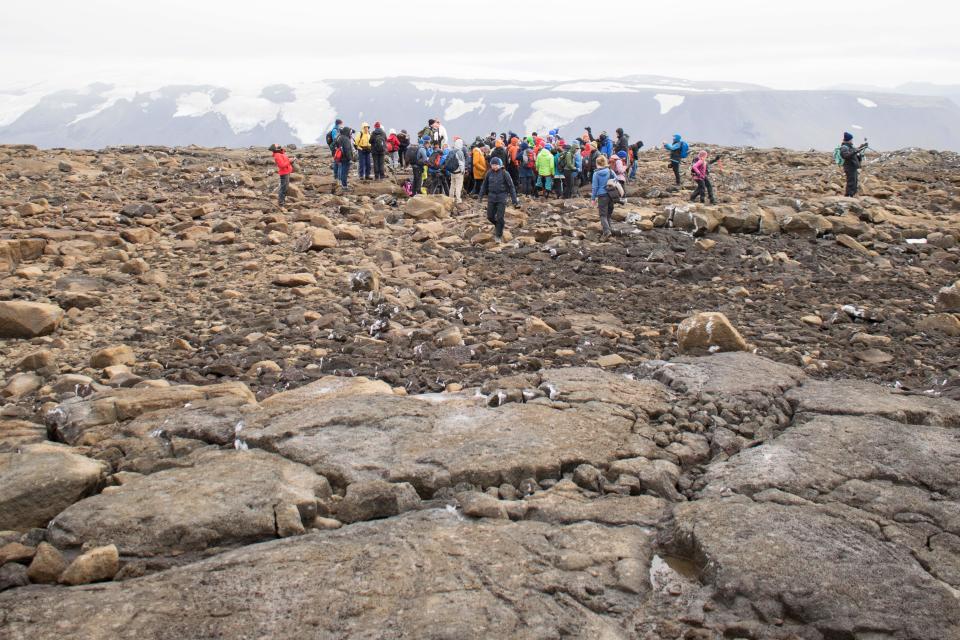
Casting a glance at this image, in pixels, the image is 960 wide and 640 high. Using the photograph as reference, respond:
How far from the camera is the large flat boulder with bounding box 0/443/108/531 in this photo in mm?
4410

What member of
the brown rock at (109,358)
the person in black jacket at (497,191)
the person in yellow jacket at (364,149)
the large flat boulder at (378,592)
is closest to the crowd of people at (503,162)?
the person in yellow jacket at (364,149)

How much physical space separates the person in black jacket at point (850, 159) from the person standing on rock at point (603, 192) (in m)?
7.21

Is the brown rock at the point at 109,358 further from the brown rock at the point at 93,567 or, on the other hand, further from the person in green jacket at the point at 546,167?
the person in green jacket at the point at 546,167

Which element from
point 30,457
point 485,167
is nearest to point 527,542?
point 30,457

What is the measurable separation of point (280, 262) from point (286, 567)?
857 centimetres

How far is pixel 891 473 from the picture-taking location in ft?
16.5

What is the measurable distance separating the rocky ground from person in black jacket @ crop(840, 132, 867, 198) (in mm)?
5750

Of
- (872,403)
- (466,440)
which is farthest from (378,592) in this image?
(872,403)

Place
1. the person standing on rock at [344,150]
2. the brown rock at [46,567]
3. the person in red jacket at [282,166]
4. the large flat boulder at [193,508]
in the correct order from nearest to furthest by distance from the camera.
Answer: the brown rock at [46,567]
the large flat boulder at [193,508]
the person in red jacket at [282,166]
the person standing on rock at [344,150]

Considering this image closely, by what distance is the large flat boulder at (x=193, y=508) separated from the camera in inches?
163

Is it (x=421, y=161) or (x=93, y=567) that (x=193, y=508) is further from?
(x=421, y=161)

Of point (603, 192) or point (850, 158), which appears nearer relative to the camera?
point (603, 192)

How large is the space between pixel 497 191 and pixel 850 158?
33.7 feet

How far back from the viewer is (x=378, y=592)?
365 centimetres
